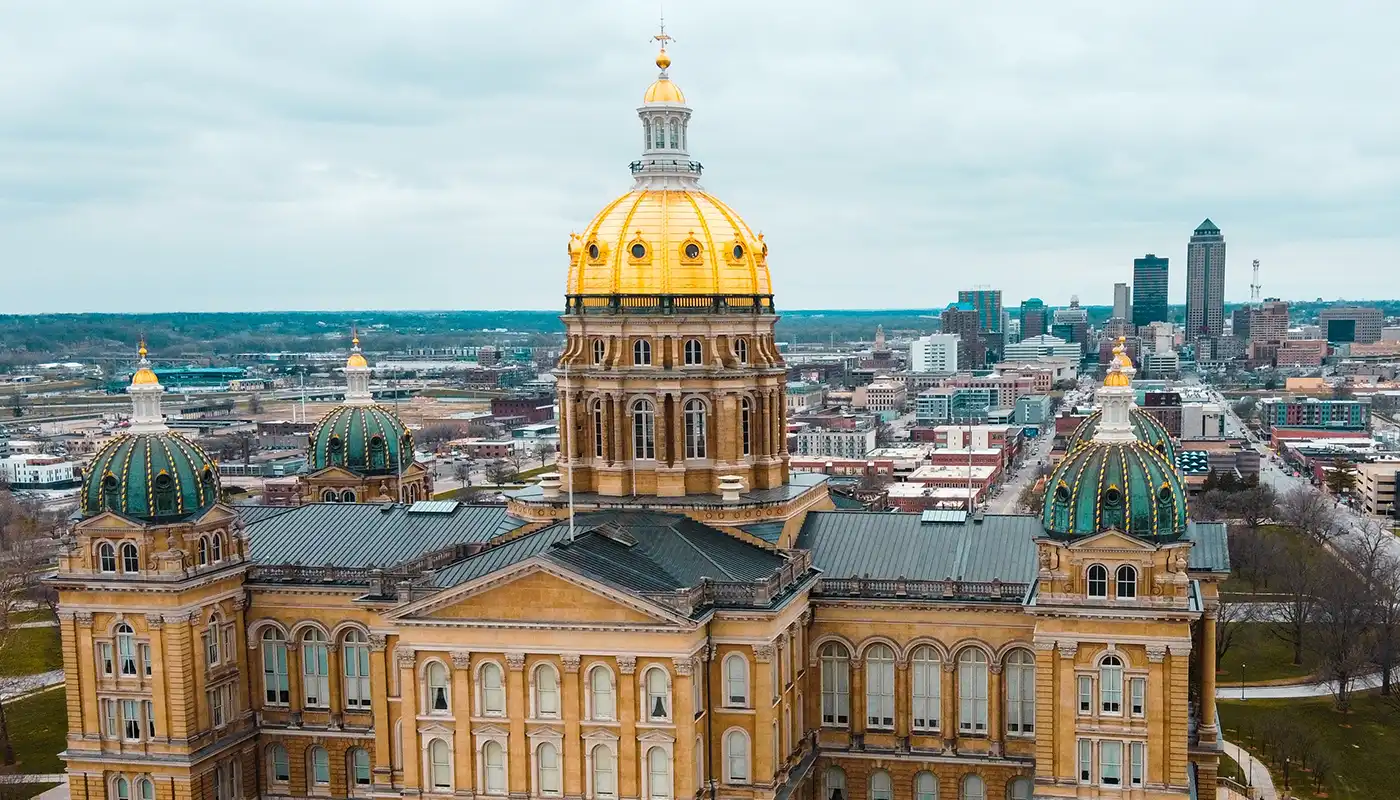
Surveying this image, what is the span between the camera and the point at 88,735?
74.2 m

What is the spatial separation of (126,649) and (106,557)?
5.07 m

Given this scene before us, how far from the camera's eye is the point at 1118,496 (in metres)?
63.1

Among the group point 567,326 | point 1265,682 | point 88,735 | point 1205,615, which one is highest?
point 567,326

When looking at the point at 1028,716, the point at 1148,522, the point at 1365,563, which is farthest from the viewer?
the point at 1365,563

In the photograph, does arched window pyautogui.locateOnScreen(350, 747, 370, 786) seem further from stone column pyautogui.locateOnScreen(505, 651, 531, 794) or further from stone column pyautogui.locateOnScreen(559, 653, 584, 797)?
stone column pyautogui.locateOnScreen(559, 653, 584, 797)

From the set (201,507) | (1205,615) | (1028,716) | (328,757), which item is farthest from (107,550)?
(1205,615)

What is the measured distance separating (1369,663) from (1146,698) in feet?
177

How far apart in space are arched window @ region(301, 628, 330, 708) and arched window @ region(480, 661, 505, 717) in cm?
1558

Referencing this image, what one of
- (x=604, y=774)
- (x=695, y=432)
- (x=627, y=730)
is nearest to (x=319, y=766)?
(x=604, y=774)

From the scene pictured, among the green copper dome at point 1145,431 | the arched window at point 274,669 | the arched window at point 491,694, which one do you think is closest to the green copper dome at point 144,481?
the arched window at point 274,669

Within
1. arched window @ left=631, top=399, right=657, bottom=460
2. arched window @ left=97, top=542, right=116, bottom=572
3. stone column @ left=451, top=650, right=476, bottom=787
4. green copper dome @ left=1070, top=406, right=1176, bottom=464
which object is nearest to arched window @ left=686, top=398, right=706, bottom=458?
arched window @ left=631, top=399, right=657, bottom=460

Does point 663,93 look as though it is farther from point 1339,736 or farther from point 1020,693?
point 1339,736

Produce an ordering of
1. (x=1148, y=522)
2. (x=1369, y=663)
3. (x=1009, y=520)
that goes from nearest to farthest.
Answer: (x=1148, y=522) < (x=1009, y=520) < (x=1369, y=663)

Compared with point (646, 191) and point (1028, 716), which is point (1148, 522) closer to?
point (1028, 716)
